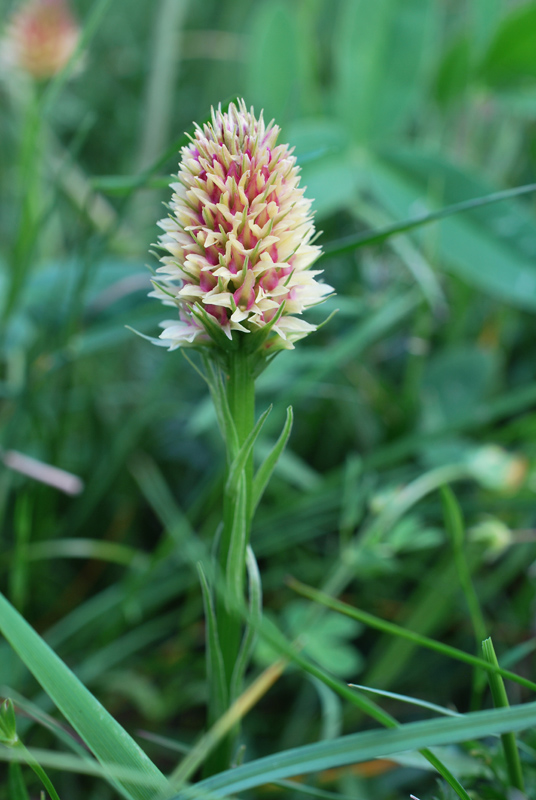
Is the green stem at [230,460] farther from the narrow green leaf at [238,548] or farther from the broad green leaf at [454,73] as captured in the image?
the broad green leaf at [454,73]

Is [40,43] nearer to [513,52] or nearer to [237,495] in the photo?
[513,52]

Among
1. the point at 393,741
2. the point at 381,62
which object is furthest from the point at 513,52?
the point at 393,741

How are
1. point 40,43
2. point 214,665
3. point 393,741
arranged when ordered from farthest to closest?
1. point 40,43
2. point 214,665
3. point 393,741

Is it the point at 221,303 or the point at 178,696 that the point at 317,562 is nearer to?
the point at 178,696

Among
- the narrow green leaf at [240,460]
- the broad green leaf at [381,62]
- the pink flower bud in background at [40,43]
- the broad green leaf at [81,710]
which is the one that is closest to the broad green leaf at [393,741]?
the broad green leaf at [81,710]

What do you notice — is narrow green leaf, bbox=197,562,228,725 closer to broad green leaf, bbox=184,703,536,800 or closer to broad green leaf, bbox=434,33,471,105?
broad green leaf, bbox=184,703,536,800

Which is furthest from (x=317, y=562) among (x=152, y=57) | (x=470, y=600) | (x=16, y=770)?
(x=152, y=57)
